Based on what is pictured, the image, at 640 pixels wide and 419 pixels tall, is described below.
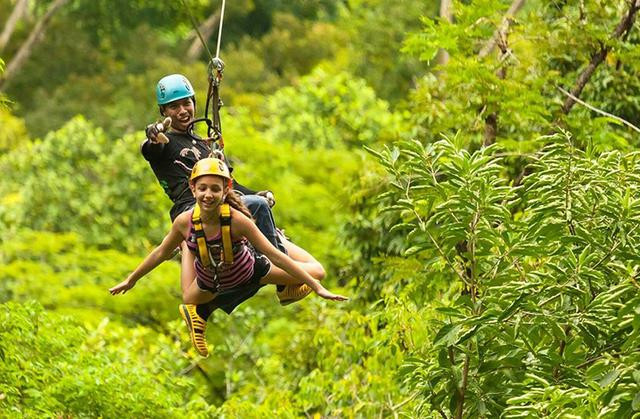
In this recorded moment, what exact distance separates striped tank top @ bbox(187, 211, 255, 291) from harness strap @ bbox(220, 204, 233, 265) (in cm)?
3

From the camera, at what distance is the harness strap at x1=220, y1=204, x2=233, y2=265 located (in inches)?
294

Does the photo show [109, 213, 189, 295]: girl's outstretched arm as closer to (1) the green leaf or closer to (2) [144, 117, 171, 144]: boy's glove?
(2) [144, 117, 171, 144]: boy's glove

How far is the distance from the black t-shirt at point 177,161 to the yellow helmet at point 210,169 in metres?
0.58

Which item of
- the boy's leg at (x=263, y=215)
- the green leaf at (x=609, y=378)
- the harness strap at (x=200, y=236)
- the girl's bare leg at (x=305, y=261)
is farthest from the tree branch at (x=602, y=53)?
the green leaf at (x=609, y=378)

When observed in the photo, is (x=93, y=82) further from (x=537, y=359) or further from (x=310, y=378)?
(x=537, y=359)

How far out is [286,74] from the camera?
40594 mm

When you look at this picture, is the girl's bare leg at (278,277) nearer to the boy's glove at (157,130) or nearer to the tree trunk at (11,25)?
the boy's glove at (157,130)

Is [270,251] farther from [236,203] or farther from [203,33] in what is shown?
[203,33]

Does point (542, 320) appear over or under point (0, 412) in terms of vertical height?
over

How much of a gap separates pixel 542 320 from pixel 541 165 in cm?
126

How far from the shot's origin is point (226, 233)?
297 inches

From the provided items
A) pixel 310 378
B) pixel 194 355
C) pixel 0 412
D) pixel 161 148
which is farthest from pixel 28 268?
pixel 161 148

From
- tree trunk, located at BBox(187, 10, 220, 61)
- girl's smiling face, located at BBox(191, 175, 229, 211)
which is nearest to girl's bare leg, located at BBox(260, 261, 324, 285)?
girl's smiling face, located at BBox(191, 175, 229, 211)

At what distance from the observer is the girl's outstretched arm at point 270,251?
7.49 metres
